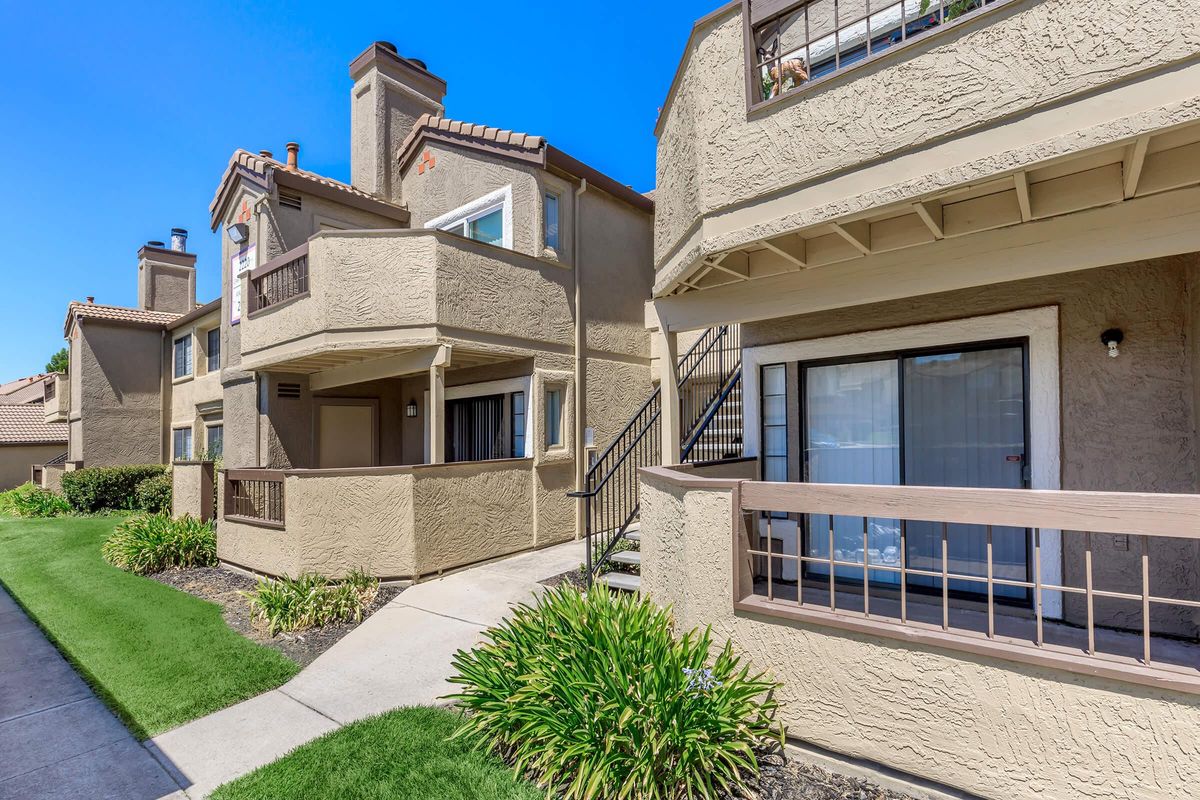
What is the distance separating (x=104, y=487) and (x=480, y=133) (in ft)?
49.1

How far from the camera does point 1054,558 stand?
4.79 metres

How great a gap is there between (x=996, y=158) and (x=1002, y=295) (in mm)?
2142

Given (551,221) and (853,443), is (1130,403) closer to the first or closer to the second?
(853,443)

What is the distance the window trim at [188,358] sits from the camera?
55.2ft

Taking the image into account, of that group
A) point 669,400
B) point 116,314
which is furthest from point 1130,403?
point 116,314

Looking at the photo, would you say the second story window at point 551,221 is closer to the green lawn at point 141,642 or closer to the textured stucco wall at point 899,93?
the textured stucco wall at point 899,93

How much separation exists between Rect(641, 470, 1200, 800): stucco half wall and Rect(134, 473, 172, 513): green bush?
1621 cm

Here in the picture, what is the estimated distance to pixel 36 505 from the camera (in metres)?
16.1

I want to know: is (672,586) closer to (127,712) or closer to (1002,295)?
(1002,295)

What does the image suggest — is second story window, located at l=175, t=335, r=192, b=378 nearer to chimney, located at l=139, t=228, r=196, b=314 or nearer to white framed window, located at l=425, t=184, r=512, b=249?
chimney, located at l=139, t=228, r=196, b=314

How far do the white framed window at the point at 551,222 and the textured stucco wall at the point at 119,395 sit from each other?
15470 millimetres

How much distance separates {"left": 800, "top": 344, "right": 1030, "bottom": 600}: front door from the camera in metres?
5.14

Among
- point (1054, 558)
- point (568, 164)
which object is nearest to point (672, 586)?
point (1054, 558)

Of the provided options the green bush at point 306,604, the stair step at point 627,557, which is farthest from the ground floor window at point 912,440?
the green bush at point 306,604
